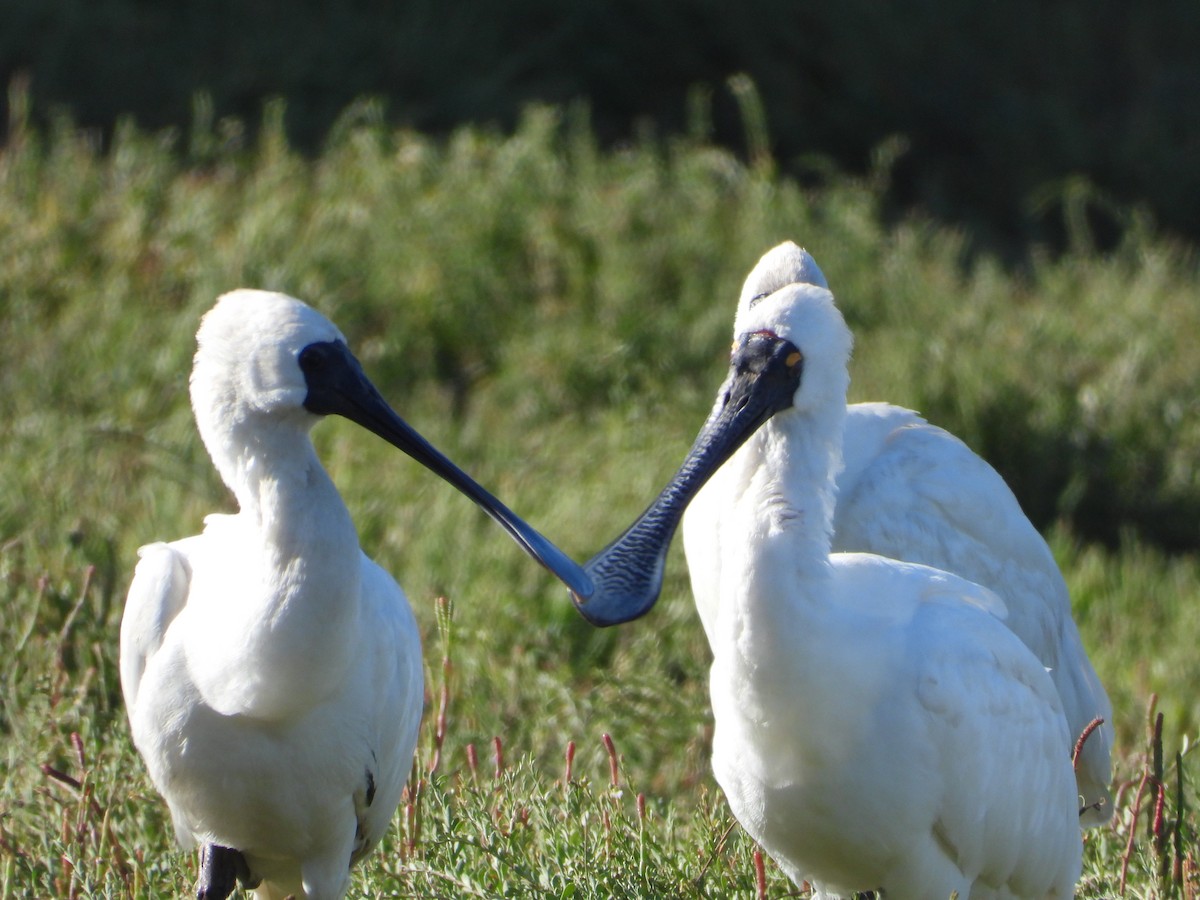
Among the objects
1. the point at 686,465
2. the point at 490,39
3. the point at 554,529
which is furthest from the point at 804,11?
the point at 686,465

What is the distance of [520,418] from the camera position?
8.58 meters

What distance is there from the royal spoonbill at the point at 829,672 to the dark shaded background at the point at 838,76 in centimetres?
817

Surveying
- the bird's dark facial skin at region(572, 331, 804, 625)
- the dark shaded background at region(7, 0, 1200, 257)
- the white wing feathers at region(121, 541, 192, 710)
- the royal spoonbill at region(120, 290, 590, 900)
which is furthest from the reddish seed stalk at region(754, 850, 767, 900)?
the dark shaded background at region(7, 0, 1200, 257)

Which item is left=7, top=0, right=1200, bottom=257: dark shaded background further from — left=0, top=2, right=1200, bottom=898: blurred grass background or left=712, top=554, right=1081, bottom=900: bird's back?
left=712, top=554, right=1081, bottom=900: bird's back

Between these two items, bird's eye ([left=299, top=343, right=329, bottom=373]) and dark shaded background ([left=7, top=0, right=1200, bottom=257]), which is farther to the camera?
dark shaded background ([left=7, top=0, right=1200, bottom=257])

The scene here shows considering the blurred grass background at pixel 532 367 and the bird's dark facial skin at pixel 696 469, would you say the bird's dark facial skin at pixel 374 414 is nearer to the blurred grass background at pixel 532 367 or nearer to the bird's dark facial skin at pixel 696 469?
the bird's dark facial skin at pixel 696 469

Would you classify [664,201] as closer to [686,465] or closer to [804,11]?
[804,11]

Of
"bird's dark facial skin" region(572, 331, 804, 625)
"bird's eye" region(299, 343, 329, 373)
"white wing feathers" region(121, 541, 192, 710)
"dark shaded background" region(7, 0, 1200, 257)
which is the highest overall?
"dark shaded background" region(7, 0, 1200, 257)

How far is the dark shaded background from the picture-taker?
1237 centimetres

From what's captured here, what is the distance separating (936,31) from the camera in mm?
13781

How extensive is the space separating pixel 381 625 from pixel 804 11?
1031 cm

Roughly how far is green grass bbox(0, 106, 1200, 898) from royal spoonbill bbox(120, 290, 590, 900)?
0.62ft

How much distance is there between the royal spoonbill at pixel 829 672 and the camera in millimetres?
3930

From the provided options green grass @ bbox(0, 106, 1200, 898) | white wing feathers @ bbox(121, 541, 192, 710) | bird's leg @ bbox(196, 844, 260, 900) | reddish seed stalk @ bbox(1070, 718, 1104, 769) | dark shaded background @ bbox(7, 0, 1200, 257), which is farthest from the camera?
dark shaded background @ bbox(7, 0, 1200, 257)
